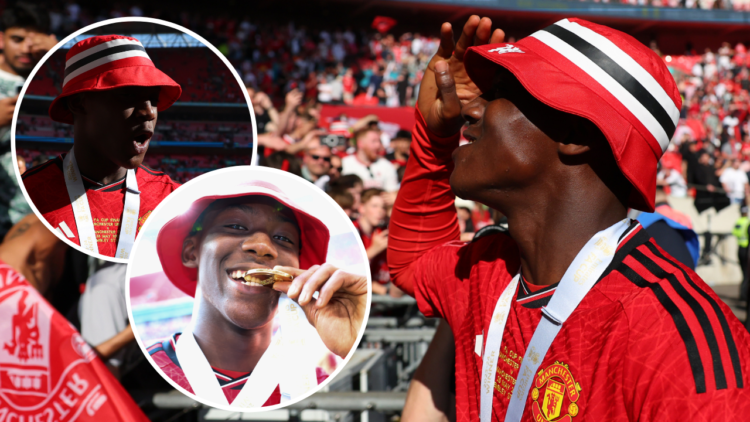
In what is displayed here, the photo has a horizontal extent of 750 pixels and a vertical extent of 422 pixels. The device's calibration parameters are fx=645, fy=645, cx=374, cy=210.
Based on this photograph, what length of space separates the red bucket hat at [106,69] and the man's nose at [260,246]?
318mm

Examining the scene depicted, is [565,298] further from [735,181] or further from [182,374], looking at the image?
[735,181]

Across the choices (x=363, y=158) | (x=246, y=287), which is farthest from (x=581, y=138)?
(x=363, y=158)

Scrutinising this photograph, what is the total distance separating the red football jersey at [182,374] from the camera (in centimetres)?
135

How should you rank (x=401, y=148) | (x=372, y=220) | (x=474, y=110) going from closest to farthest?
(x=474, y=110)
(x=372, y=220)
(x=401, y=148)

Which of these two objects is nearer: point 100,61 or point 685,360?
point 685,360

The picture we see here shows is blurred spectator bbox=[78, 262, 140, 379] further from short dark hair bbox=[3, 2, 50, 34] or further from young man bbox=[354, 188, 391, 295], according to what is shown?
young man bbox=[354, 188, 391, 295]

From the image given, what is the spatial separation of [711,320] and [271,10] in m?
20.7

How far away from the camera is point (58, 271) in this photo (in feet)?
8.73

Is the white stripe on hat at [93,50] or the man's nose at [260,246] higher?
the white stripe on hat at [93,50]

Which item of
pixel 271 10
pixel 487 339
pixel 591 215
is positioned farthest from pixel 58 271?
pixel 271 10

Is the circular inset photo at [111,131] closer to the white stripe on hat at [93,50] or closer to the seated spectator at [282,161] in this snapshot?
the white stripe on hat at [93,50]

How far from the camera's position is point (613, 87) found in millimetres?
1282

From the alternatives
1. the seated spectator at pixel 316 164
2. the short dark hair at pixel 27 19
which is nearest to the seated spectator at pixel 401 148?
the seated spectator at pixel 316 164

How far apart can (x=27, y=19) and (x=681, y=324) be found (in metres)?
1.93
